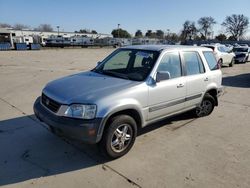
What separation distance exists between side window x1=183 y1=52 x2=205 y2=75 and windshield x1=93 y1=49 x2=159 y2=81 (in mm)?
893

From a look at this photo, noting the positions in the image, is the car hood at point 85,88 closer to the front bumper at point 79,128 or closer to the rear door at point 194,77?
the front bumper at point 79,128

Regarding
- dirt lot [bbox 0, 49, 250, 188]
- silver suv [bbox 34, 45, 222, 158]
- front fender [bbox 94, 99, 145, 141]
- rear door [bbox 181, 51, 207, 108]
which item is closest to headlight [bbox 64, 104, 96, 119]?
silver suv [bbox 34, 45, 222, 158]

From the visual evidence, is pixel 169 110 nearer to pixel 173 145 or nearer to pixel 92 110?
pixel 173 145

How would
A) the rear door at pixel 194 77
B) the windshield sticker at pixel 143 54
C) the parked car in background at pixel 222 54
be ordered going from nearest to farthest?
the windshield sticker at pixel 143 54 < the rear door at pixel 194 77 < the parked car in background at pixel 222 54

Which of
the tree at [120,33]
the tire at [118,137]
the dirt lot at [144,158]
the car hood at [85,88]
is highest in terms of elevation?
the tree at [120,33]

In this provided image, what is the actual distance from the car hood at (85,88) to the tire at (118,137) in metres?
0.46

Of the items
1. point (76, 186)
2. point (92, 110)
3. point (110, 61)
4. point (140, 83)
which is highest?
point (110, 61)

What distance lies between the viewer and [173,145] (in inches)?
167

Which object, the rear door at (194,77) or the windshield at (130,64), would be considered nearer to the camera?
the windshield at (130,64)

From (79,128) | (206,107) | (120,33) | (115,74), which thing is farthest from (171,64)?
(120,33)

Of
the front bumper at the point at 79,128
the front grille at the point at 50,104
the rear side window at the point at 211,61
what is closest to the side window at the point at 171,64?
the rear side window at the point at 211,61

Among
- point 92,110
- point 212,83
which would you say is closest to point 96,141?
point 92,110

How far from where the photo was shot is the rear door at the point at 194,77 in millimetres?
4801

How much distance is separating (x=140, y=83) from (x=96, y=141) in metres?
1.22
